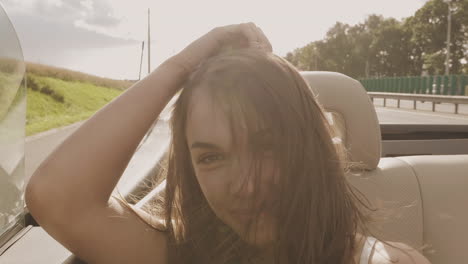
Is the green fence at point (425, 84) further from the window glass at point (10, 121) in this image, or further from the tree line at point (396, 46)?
the window glass at point (10, 121)

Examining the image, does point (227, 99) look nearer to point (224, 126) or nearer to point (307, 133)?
point (224, 126)

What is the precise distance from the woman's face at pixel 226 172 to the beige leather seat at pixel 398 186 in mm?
833

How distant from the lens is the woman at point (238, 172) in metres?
1.38

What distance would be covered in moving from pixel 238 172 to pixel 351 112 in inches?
38.5

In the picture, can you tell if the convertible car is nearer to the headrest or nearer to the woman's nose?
the headrest

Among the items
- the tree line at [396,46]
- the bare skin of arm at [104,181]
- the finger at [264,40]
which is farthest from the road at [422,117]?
the tree line at [396,46]

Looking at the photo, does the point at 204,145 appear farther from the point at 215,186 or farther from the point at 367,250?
the point at 367,250

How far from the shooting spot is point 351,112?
2.19 meters

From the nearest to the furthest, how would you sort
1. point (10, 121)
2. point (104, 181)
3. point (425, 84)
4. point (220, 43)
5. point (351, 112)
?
point (10, 121) < point (104, 181) < point (220, 43) < point (351, 112) < point (425, 84)

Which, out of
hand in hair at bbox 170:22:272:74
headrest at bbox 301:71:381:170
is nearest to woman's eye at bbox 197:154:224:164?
hand in hair at bbox 170:22:272:74

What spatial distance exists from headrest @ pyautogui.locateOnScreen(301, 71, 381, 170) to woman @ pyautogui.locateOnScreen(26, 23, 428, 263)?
26.8 inches

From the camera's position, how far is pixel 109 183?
148cm

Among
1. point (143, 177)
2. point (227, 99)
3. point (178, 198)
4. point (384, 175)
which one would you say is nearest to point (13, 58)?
point (227, 99)

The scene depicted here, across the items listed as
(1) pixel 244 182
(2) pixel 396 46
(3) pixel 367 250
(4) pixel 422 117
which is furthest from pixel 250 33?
(2) pixel 396 46
